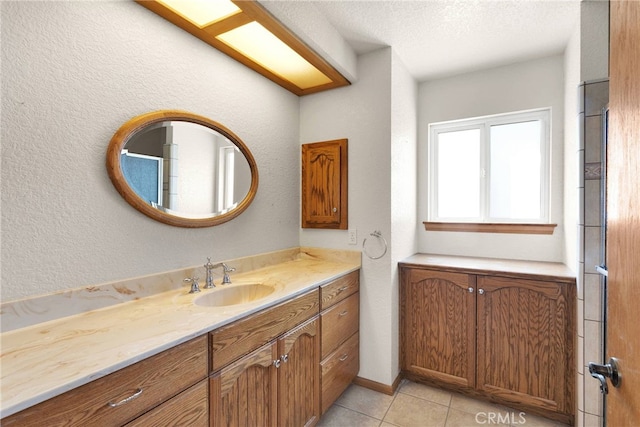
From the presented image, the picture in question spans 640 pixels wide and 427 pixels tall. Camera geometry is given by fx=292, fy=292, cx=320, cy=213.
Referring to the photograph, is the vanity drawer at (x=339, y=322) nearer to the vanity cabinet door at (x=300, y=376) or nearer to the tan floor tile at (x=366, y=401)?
the vanity cabinet door at (x=300, y=376)

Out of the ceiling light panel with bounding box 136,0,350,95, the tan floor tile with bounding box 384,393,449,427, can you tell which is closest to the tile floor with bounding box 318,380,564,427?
the tan floor tile with bounding box 384,393,449,427

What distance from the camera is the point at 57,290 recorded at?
110 centimetres

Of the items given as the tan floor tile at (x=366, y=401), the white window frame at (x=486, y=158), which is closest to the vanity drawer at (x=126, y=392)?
the tan floor tile at (x=366, y=401)

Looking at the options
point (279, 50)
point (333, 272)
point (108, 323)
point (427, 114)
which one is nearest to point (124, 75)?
point (279, 50)

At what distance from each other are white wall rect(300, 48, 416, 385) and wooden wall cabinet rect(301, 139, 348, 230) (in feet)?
0.20

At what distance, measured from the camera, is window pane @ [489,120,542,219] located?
2.31m

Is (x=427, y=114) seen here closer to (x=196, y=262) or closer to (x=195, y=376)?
(x=196, y=262)

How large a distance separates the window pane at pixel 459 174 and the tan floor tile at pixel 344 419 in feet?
5.59

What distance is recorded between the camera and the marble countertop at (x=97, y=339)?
2.30ft

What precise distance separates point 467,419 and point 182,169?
2.25 m

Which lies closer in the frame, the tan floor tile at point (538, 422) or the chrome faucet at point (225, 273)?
the chrome faucet at point (225, 273)

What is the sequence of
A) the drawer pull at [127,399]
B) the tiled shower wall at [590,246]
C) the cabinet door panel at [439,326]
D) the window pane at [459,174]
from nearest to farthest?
the drawer pull at [127,399] < the tiled shower wall at [590,246] < the cabinet door panel at [439,326] < the window pane at [459,174]

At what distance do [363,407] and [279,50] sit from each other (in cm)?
232

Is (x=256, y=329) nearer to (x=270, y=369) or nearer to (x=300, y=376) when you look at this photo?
(x=270, y=369)
